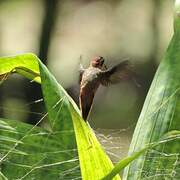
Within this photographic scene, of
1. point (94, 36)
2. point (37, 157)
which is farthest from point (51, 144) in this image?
point (94, 36)

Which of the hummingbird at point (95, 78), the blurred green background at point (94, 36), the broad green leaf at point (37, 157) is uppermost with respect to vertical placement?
the hummingbird at point (95, 78)

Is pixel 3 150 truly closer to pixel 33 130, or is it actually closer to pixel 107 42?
pixel 33 130

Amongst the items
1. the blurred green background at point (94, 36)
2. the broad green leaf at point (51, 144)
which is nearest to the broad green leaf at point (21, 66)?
the broad green leaf at point (51, 144)

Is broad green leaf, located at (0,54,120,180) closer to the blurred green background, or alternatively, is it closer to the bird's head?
the bird's head

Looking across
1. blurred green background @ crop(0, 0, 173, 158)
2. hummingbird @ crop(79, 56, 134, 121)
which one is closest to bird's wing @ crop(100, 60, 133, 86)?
hummingbird @ crop(79, 56, 134, 121)

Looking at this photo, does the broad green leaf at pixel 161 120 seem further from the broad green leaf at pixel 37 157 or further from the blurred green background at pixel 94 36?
the blurred green background at pixel 94 36

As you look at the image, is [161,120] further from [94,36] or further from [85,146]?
[94,36]
